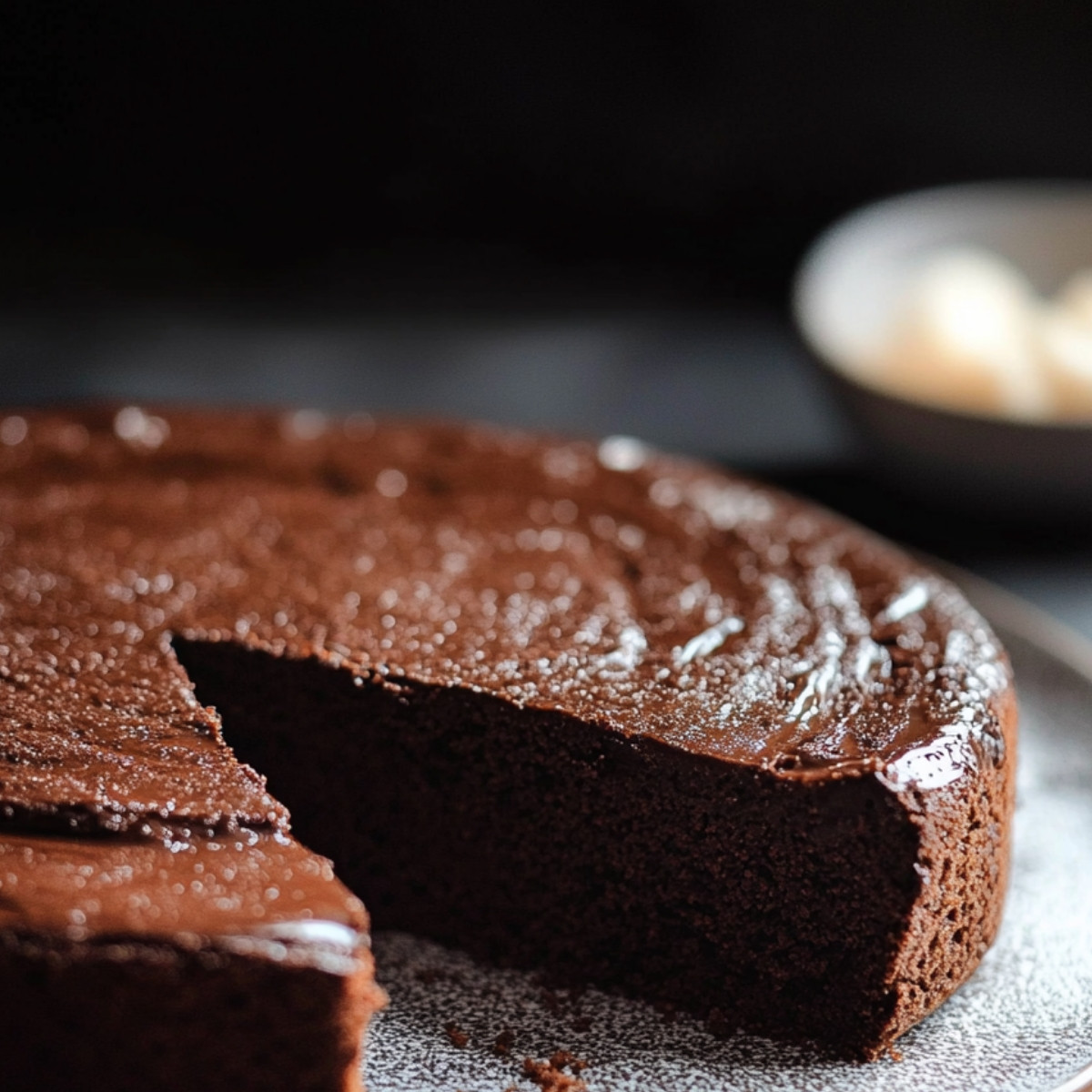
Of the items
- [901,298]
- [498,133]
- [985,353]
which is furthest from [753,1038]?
[498,133]

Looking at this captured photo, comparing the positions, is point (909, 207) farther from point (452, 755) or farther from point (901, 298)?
point (452, 755)

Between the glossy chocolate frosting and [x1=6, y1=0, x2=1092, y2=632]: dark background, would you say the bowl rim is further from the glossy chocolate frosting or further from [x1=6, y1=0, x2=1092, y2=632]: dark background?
the glossy chocolate frosting

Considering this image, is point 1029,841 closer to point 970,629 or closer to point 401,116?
point 970,629

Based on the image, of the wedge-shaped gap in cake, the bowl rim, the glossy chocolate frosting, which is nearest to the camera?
the glossy chocolate frosting

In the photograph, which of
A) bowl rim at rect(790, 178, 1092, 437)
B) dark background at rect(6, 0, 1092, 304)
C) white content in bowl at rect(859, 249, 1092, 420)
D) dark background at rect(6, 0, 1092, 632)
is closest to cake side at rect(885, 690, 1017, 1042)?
bowl rim at rect(790, 178, 1092, 437)

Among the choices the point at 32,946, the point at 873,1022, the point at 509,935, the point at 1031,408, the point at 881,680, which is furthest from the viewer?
the point at 1031,408

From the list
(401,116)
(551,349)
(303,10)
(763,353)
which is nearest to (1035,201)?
(763,353)
